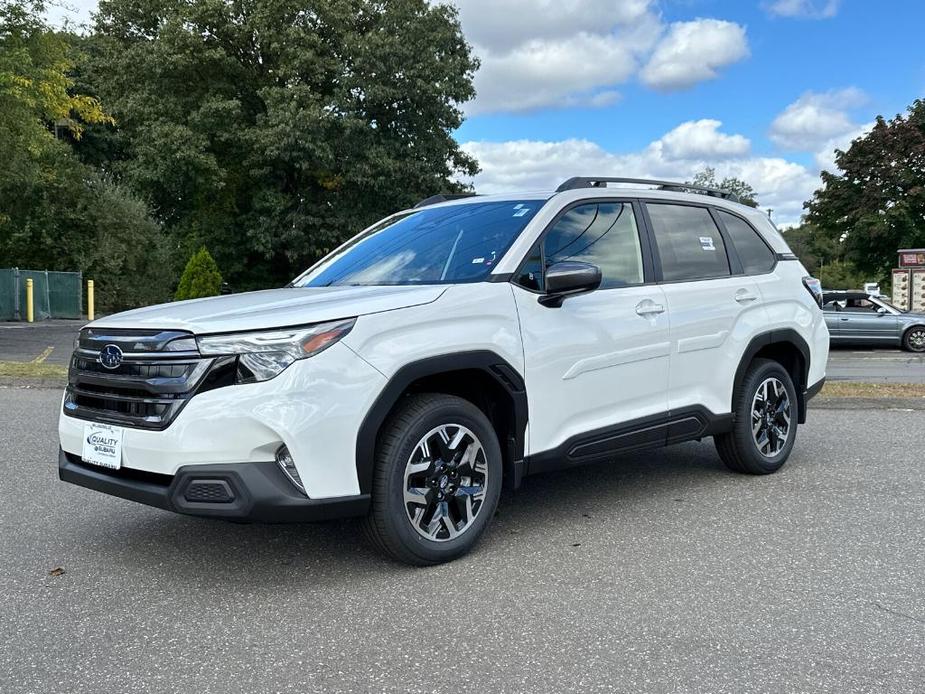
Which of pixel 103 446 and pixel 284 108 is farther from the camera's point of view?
pixel 284 108

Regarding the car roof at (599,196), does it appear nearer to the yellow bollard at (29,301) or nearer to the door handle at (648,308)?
the door handle at (648,308)

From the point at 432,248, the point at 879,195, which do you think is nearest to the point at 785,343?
the point at 432,248

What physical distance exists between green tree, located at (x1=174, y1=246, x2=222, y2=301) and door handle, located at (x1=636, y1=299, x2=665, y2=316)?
19.9 meters

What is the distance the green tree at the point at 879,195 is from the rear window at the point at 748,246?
38.4 meters

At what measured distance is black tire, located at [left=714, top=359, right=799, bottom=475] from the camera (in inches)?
222

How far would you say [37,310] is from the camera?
95.0 ft

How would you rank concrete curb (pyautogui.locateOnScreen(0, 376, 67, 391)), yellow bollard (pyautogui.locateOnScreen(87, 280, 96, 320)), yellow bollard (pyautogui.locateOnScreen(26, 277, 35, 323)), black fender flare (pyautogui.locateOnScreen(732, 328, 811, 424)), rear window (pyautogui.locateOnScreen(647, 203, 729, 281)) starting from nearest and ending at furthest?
rear window (pyautogui.locateOnScreen(647, 203, 729, 281)), black fender flare (pyautogui.locateOnScreen(732, 328, 811, 424)), concrete curb (pyautogui.locateOnScreen(0, 376, 67, 391)), yellow bollard (pyautogui.locateOnScreen(26, 277, 35, 323)), yellow bollard (pyautogui.locateOnScreen(87, 280, 96, 320))

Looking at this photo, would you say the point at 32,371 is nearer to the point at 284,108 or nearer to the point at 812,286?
the point at 812,286

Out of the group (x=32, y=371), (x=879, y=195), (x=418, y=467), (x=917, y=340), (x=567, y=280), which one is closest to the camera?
(x=418, y=467)

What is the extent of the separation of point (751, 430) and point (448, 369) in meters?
2.64

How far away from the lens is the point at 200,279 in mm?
24094

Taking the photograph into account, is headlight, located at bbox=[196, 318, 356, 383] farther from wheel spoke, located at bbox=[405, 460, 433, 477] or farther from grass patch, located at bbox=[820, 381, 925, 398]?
Answer: grass patch, located at bbox=[820, 381, 925, 398]

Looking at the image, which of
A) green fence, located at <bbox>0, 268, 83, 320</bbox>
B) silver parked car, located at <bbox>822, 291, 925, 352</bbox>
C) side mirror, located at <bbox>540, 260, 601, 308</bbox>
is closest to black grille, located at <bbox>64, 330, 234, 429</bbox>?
side mirror, located at <bbox>540, 260, 601, 308</bbox>

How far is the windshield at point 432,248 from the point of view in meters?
4.56
